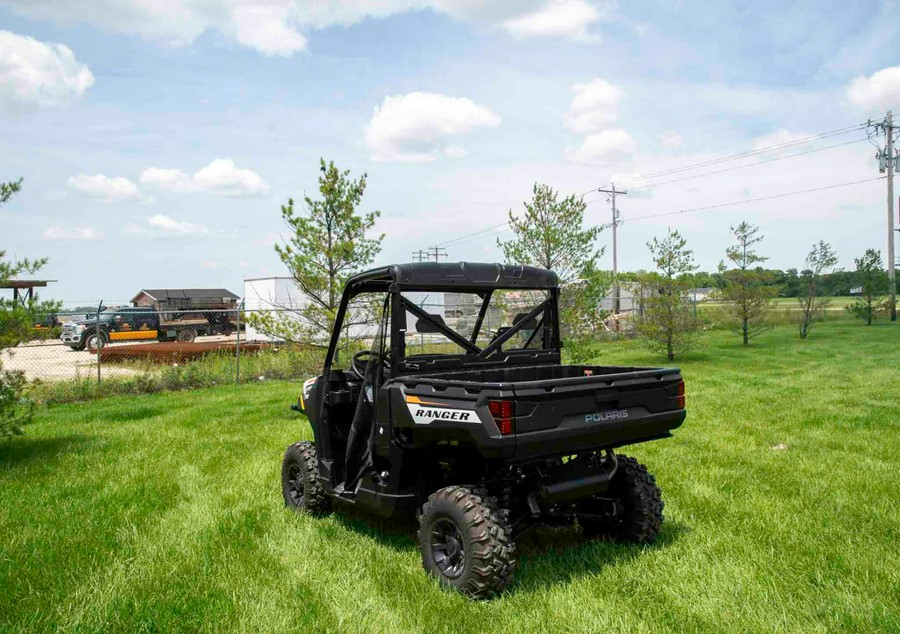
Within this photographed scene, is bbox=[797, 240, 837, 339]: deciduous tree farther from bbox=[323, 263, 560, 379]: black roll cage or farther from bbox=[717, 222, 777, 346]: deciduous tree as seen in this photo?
bbox=[323, 263, 560, 379]: black roll cage

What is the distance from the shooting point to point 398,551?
5.39 m

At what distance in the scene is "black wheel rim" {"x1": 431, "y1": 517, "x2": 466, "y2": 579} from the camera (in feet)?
15.3

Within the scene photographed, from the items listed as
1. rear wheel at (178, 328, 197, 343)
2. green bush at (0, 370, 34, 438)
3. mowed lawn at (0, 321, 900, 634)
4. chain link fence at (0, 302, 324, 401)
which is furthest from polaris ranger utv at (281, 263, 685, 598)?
rear wheel at (178, 328, 197, 343)

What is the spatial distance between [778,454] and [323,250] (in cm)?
720

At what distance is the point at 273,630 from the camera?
13.4 ft

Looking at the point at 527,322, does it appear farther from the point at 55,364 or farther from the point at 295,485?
the point at 55,364

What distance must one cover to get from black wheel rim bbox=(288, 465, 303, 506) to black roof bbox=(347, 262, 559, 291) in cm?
181

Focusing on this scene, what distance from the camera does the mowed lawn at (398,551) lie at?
13.8 ft

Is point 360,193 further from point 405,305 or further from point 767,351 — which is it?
point 767,351

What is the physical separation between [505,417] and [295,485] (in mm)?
2990

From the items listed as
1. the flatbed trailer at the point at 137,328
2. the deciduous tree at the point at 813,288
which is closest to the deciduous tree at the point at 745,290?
the deciduous tree at the point at 813,288

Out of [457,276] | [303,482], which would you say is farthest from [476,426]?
[303,482]

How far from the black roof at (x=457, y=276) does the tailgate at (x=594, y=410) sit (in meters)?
1.11

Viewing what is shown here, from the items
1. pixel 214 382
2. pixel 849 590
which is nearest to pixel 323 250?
pixel 214 382
